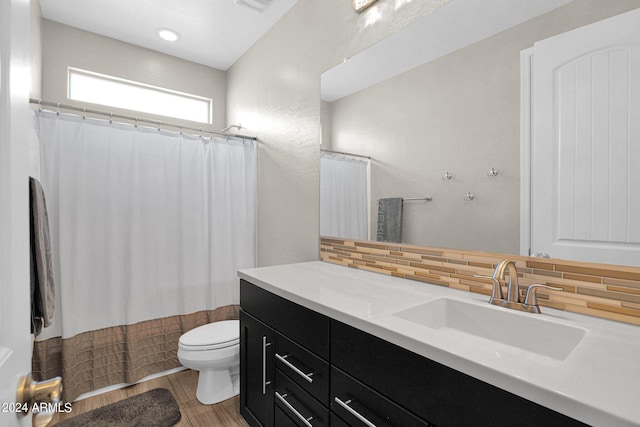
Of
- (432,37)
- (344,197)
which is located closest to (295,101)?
(344,197)

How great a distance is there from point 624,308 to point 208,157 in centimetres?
252

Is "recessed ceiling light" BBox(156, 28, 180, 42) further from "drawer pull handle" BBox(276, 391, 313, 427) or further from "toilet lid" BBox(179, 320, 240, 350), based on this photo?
"drawer pull handle" BBox(276, 391, 313, 427)

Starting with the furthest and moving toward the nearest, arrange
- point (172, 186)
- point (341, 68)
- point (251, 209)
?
point (251, 209)
point (172, 186)
point (341, 68)

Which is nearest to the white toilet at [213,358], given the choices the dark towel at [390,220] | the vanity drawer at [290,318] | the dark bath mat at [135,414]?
the dark bath mat at [135,414]

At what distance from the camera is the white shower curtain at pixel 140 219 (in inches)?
79.1

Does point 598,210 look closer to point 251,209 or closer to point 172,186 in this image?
point 251,209

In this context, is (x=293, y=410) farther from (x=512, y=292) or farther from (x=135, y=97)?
(x=135, y=97)

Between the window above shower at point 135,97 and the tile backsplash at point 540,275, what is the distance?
92.2 inches

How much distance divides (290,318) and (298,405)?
1.11 ft

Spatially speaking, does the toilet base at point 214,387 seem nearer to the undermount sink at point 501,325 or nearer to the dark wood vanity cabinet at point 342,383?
the dark wood vanity cabinet at point 342,383

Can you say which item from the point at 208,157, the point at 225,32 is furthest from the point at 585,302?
the point at 225,32

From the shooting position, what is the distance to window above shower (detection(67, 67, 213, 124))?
255 cm

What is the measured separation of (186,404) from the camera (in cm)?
202

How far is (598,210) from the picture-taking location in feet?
3.28
